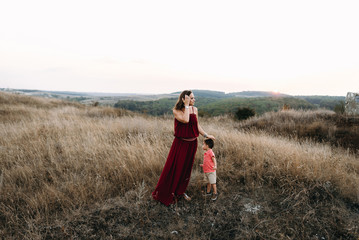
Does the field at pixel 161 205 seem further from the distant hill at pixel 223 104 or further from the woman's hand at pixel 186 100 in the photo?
the distant hill at pixel 223 104

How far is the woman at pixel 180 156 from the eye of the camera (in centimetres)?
318

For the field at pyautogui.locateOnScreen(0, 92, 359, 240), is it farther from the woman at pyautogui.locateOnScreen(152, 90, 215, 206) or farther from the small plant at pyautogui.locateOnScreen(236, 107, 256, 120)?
the small plant at pyautogui.locateOnScreen(236, 107, 256, 120)

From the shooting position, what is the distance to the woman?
3176 millimetres

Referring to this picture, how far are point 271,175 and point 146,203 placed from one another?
2.72 metres

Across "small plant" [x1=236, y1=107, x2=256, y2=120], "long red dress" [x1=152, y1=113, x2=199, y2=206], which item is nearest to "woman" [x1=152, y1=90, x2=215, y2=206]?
"long red dress" [x1=152, y1=113, x2=199, y2=206]

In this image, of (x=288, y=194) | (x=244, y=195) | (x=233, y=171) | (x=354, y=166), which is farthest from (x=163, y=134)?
(x=354, y=166)

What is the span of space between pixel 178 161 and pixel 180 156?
0.33 ft

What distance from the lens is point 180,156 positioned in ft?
10.6

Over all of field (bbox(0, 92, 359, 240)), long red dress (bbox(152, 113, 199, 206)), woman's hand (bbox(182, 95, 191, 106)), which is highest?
woman's hand (bbox(182, 95, 191, 106))

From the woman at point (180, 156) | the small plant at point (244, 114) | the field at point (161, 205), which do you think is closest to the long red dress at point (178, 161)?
the woman at point (180, 156)

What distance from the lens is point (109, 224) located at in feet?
9.18

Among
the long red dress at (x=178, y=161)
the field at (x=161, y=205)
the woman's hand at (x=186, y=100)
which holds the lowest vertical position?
the field at (x=161, y=205)

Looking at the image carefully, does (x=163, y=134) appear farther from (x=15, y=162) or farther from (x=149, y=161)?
(x=15, y=162)

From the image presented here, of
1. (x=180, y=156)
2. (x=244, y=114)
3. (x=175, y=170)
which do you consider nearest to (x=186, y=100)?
(x=180, y=156)
